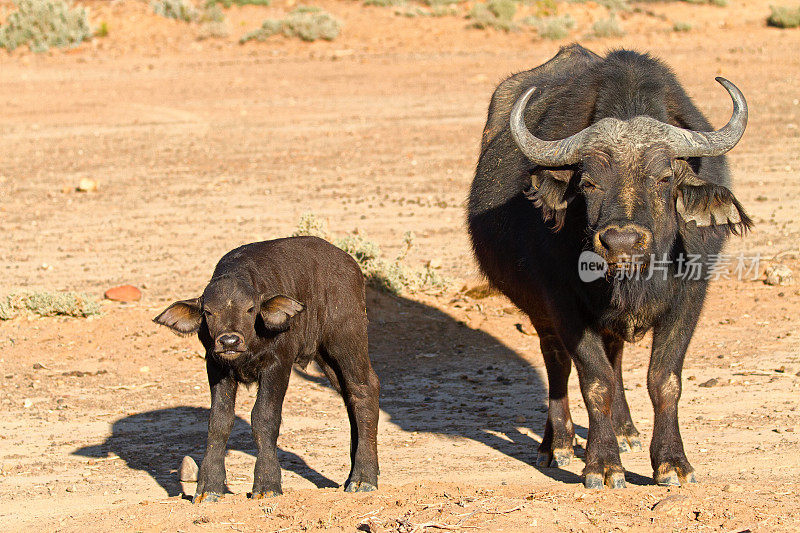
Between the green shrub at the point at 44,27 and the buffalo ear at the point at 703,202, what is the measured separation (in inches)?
1102

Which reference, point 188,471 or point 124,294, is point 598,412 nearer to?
point 188,471

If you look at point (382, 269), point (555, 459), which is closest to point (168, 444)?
point (555, 459)

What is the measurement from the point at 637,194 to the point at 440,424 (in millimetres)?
3084

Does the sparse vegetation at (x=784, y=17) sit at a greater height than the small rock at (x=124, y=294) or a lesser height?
greater

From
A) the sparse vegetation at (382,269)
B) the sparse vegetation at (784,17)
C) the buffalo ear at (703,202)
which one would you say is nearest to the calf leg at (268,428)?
the buffalo ear at (703,202)

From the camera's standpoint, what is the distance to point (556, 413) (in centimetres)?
804

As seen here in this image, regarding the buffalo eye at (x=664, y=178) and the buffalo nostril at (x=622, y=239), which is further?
the buffalo eye at (x=664, y=178)

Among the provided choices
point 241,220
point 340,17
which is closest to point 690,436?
point 241,220

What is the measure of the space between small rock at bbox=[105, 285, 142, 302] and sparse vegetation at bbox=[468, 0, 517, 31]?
21.9m

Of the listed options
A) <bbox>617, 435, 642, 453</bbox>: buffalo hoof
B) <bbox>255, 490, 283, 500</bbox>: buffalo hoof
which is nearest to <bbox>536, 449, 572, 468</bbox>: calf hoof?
<bbox>617, 435, 642, 453</bbox>: buffalo hoof

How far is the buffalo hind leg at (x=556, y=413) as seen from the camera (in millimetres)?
7855

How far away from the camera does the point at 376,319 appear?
11.2 metres

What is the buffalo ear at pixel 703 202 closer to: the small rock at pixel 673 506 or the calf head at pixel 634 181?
the calf head at pixel 634 181

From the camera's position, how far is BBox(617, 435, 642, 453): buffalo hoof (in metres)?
8.08
